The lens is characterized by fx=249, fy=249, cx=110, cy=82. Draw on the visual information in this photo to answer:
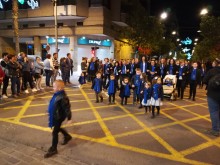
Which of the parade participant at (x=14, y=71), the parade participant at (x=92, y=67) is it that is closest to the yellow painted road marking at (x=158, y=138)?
the parade participant at (x=14, y=71)

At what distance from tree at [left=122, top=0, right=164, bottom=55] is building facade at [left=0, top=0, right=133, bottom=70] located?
1.50 meters

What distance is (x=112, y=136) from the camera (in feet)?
21.1

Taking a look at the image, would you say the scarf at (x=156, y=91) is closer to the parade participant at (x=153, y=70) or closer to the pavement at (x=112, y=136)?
the pavement at (x=112, y=136)

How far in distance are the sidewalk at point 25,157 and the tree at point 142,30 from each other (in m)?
24.5

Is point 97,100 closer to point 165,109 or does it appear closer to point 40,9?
point 165,109

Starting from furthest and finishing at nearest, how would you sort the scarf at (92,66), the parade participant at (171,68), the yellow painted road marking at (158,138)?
the scarf at (92,66), the parade participant at (171,68), the yellow painted road marking at (158,138)

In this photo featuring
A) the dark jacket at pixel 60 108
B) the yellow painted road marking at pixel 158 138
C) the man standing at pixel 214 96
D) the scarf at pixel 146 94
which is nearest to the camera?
the dark jacket at pixel 60 108

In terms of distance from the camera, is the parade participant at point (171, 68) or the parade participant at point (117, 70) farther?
the parade participant at point (117, 70)

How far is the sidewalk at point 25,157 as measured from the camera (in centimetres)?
484

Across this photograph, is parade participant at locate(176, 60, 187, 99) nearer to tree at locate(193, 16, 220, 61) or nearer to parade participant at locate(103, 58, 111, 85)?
parade participant at locate(103, 58, 111, 85)

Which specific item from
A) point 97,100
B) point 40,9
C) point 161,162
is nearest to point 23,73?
point 97,100

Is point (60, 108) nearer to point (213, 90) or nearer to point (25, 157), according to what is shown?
point (25, 157)

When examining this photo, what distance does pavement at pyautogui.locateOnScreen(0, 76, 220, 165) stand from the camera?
512 centimetres

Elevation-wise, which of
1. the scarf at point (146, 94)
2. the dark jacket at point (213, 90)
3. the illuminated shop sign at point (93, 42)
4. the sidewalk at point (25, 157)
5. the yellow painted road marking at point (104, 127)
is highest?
the illuminated shop sign at point (93, 42)
